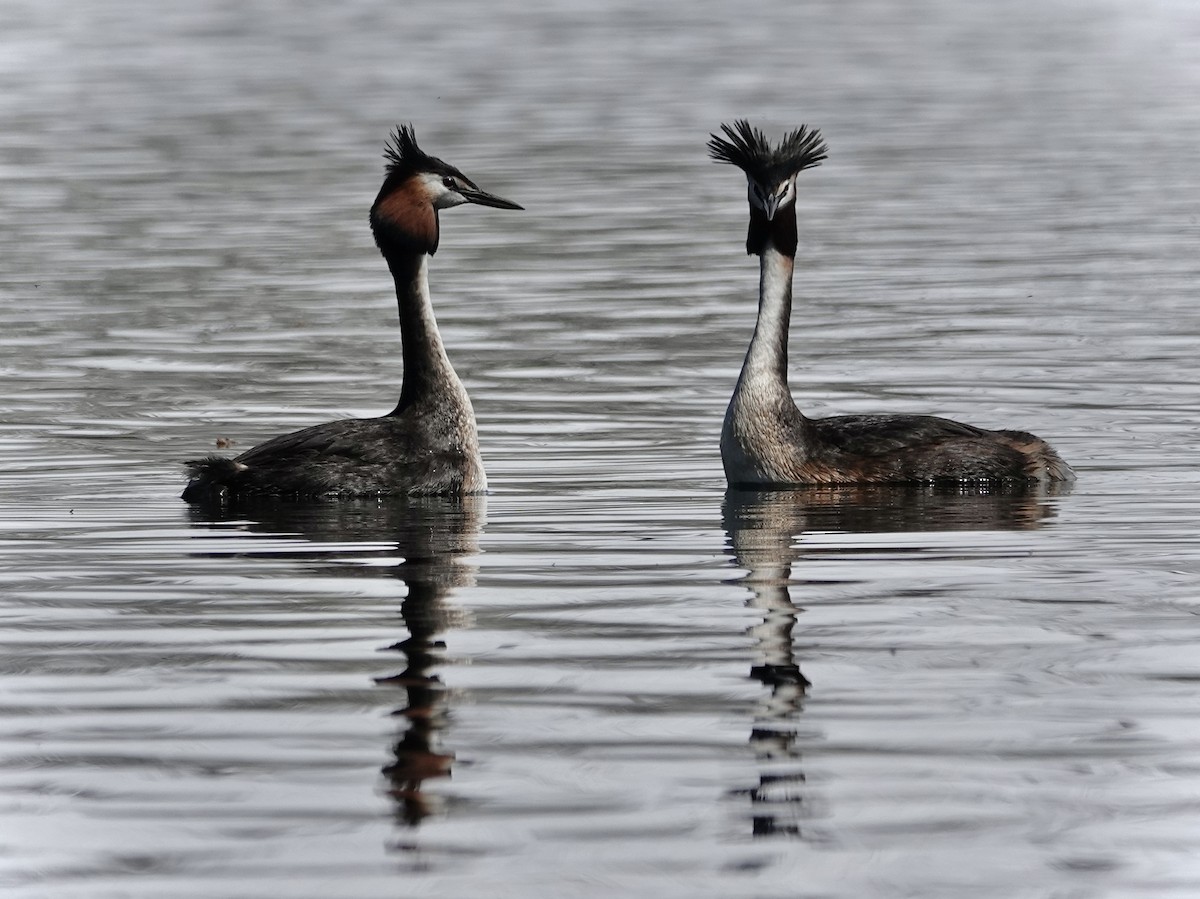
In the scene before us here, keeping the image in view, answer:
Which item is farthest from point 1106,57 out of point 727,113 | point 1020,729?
point 1020,729

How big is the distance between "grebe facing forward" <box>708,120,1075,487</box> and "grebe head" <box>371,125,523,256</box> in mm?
1585

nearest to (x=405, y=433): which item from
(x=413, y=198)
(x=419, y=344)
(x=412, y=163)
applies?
(x=419, y=344)

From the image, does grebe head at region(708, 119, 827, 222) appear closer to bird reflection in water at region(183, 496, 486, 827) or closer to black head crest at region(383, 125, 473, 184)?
black head crest at region(383, 125, 473, 184)

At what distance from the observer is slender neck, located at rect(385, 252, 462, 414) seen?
1342 cm

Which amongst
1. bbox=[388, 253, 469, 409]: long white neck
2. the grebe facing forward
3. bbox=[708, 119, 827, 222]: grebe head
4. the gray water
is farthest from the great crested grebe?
the grebe facing forward

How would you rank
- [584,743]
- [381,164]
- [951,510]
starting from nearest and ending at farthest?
[584,743] → [951,510] → [381,164]

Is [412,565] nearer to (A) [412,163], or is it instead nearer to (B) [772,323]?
(A) [412,163]

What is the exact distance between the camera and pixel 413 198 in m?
13.7

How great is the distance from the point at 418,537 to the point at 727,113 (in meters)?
33.4

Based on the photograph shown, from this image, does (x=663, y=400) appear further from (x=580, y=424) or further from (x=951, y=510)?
(x=951, y=510)

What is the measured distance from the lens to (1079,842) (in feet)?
21.2

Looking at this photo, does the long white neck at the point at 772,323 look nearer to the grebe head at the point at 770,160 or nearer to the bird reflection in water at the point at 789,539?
the grebe head at the point at 770,160

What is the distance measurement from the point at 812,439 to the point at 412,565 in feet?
11.8

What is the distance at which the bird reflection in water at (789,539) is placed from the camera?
6953 mm
